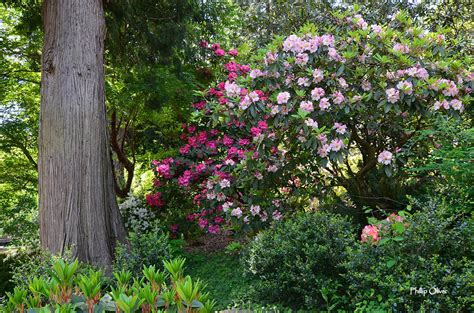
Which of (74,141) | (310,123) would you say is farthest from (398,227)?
(74,141)

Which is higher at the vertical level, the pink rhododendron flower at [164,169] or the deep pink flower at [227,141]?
the deep pink flower at [227,141]

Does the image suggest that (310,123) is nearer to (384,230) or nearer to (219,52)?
(384,230)

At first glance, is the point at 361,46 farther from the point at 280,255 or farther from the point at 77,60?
the point at 77,60

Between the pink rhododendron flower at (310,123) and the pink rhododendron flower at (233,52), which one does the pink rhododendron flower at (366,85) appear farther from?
the pink rhododendron flower at (233,52)

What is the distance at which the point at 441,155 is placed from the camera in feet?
11.7

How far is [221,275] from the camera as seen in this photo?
4.93 metres

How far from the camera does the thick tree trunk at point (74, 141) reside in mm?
4500

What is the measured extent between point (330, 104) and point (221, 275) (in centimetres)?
234

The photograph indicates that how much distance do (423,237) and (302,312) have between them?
41.3 inches

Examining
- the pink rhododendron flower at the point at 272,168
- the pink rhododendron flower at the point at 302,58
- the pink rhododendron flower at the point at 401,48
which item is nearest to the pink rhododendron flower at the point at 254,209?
the pink rhododendron flower at the point at 272,168

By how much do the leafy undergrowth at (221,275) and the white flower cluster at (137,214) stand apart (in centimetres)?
79

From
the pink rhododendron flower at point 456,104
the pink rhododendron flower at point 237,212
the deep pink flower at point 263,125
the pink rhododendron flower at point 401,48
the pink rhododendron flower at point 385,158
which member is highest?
the pink rhododendron flower at point 401,48

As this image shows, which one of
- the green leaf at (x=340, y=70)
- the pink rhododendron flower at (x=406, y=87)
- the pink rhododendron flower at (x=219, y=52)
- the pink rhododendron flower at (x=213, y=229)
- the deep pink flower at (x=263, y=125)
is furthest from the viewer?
the pink rhododendron flower at (x=219, y=52)

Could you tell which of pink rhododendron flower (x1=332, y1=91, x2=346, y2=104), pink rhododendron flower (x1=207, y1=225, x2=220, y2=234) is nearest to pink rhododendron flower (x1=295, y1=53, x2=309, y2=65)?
pink rhododendron flower (x1=332, y1=91, x2=346, y2=104)
